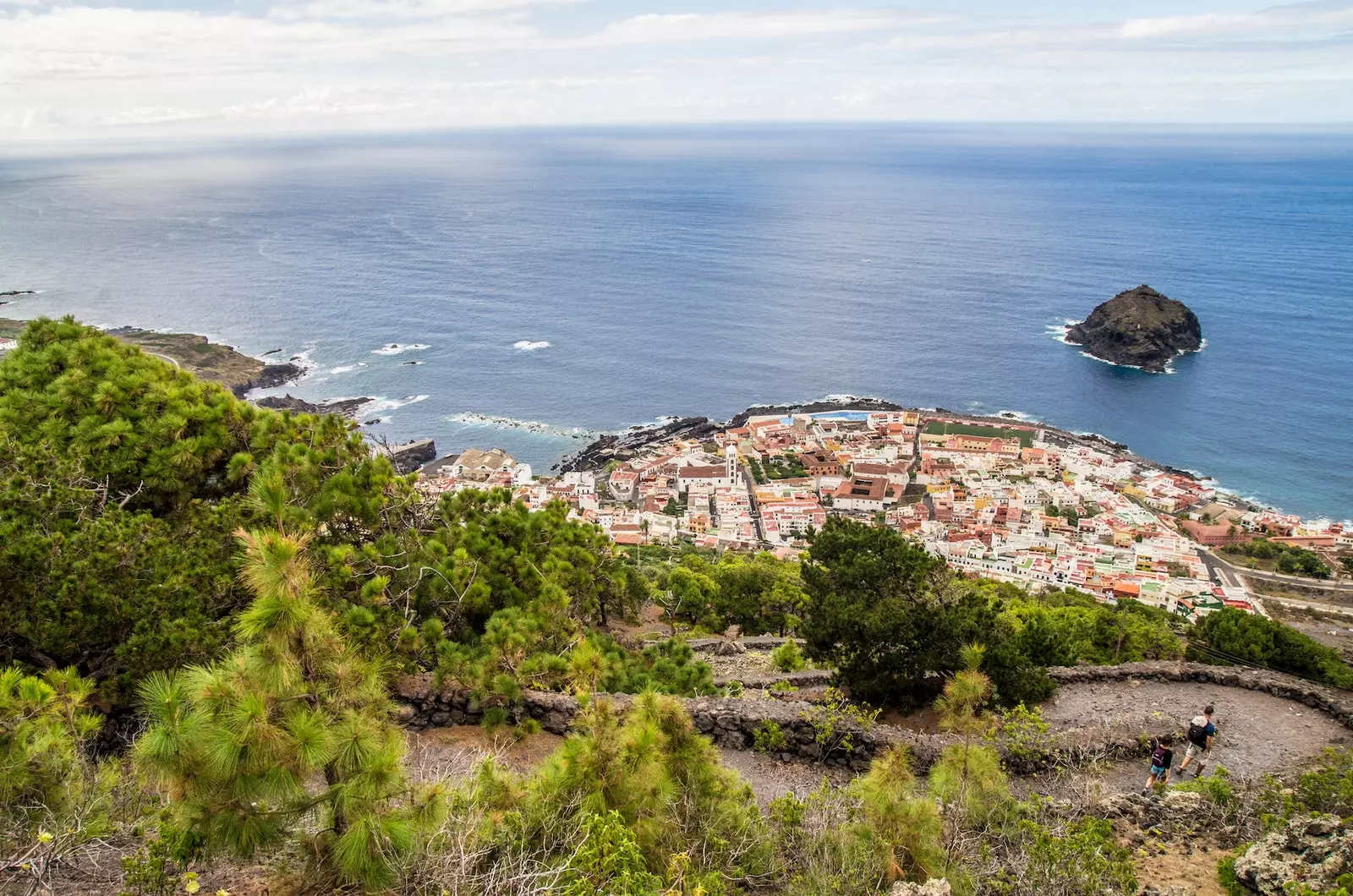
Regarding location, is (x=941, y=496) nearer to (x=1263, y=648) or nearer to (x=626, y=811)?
(x=1263, y=648)

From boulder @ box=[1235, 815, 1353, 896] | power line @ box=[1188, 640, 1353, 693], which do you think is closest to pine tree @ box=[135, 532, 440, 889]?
boulder @ box=[1235, 815, 1353, 896]

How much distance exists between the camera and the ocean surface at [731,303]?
50.7 metres

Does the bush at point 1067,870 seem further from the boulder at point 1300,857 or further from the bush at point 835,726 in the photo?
the bush at point 835,726

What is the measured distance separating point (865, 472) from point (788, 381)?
43.9ft

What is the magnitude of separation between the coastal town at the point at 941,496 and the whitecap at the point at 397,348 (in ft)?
62.2

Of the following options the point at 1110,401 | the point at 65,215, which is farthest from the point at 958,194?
the point at 65,215

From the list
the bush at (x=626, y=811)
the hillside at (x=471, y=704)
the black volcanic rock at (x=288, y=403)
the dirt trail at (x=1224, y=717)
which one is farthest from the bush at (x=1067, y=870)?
the black volcanic rock at (x=288, y=403)

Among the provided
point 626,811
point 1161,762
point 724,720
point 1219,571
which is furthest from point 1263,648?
point 1219,571

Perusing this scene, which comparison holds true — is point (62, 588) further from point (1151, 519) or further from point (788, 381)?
point (788, 381)

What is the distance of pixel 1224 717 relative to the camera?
1210cm

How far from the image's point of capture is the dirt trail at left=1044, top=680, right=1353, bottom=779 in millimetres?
11047

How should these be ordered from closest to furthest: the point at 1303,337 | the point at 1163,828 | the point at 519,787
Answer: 1. the point at 519,787
2. the point at 1163,828
3. the point at 1303,337

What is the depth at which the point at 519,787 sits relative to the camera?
6379mm

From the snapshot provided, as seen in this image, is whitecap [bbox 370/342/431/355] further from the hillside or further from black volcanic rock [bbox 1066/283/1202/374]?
black volcanic rock [bbox 1066/283/1202/374]
